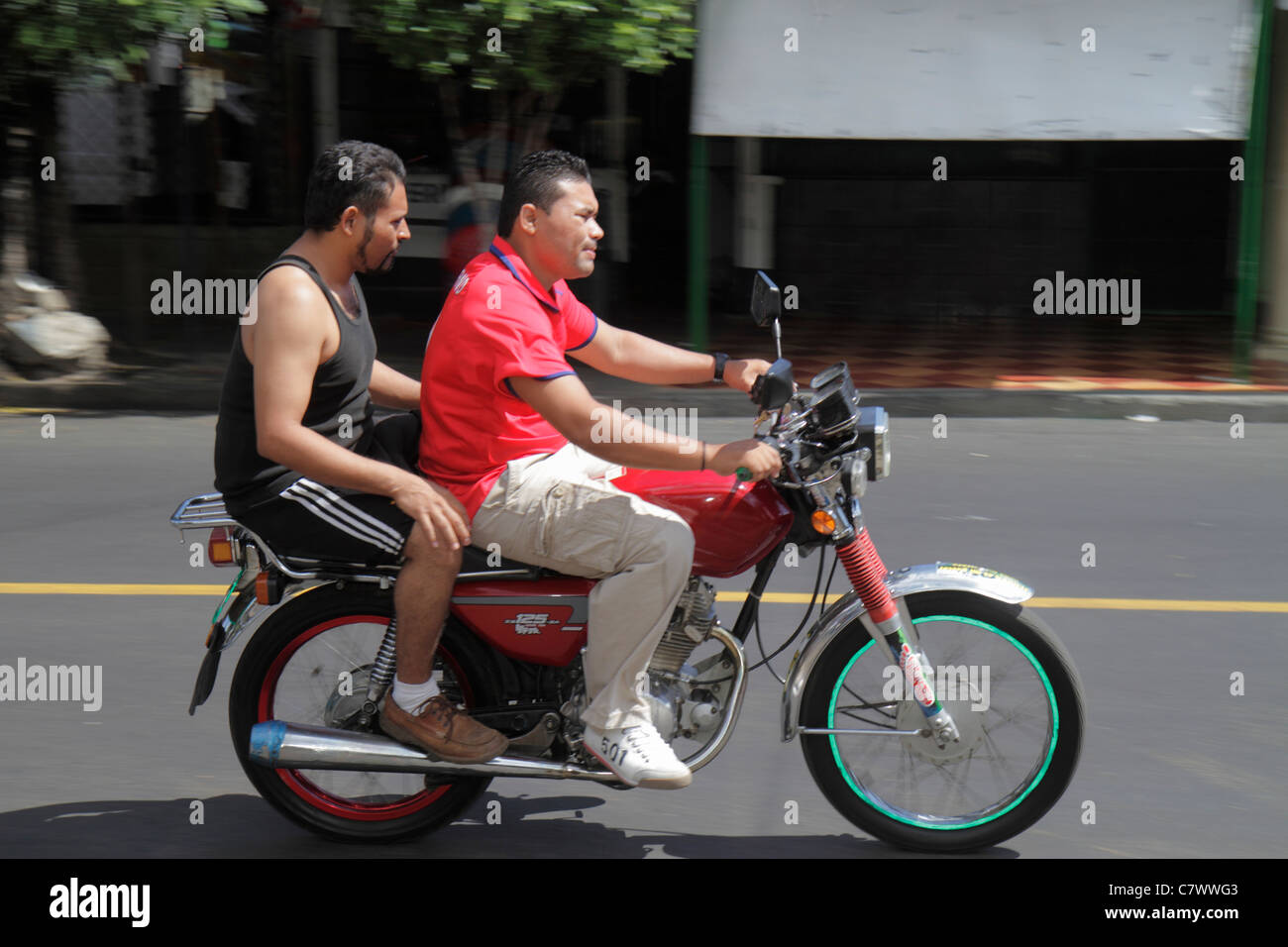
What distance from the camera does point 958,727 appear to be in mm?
3783

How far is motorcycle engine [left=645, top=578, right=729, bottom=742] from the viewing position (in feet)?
12.1

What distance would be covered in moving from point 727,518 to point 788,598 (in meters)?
2.25

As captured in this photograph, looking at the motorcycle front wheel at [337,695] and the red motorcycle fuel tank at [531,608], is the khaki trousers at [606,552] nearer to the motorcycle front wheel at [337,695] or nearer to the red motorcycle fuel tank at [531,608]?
the red motorcycle fuel tank at [531,608]

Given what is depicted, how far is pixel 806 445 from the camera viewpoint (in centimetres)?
354

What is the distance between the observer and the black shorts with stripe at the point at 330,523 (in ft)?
11.7

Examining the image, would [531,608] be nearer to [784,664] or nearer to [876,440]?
[876,440]

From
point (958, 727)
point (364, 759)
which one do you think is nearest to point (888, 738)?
point (958, 727)

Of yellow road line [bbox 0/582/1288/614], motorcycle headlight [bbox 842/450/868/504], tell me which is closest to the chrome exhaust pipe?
motorcycle headlight [bbox 842/450/868/504]

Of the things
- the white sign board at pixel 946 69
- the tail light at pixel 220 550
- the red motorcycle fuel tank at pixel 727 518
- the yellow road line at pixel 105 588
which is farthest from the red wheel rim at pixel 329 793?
the white sign board at pixel 946 69

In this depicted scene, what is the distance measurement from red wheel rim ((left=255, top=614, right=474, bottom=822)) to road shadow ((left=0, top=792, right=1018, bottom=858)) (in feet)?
0.28

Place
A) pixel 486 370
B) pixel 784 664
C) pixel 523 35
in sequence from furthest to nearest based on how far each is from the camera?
pixel 523 35 → pixel 784 664 → pixel 486 370

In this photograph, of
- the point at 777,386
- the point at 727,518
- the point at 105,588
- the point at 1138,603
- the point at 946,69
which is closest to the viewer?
the point at 777,386

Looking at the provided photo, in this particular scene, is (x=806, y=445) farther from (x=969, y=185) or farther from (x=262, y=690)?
(x=969, y=185)
